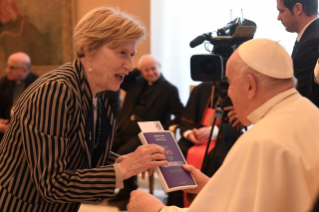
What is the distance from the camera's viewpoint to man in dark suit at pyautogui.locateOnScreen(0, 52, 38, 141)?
3.99 metres

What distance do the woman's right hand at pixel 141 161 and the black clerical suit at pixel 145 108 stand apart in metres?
2.43

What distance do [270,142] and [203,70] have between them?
4.08 ft

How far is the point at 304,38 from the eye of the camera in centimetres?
243

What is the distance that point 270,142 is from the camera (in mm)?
1095

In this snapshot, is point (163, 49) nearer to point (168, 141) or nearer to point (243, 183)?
point (168, 141)

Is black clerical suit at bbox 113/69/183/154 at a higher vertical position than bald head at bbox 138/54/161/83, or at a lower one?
lower

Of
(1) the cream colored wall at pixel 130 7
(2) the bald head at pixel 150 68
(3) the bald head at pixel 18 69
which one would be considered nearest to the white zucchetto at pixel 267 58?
(1) the cream colored wall at pixel 130 7

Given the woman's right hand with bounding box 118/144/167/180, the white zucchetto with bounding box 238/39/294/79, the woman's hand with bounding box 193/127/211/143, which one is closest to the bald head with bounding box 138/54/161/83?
the woman's hand with bounding box 193/127/211/143

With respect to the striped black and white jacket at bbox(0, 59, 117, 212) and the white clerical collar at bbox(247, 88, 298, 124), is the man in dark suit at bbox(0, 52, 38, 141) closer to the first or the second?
the striped black and white jacket at bbox(0, 59, 117, 212)

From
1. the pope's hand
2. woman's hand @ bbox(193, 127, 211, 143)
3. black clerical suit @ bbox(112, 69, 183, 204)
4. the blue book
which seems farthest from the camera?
black clerical suit @ bbox(112, 69, 183, 204)

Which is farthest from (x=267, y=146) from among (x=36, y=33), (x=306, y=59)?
(x=36, y=33)

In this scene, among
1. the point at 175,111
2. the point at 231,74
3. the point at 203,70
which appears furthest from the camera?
the point at 175,111

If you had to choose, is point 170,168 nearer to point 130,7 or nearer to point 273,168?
point 273,168

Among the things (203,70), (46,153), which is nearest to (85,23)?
(46,153)
